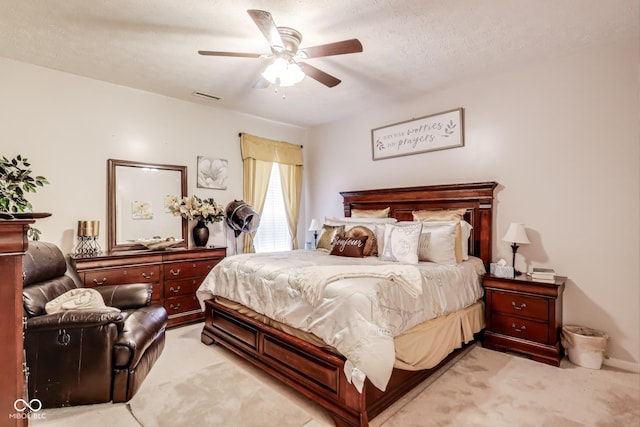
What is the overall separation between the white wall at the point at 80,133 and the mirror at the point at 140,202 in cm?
9

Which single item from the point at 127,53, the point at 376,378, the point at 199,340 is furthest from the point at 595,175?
the point at 127,53

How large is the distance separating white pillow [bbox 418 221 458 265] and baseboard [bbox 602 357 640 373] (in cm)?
151

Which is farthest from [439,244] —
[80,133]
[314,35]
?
[80,133]

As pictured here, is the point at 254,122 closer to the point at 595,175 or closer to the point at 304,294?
the point at 304,294

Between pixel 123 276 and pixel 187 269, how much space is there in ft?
2.20

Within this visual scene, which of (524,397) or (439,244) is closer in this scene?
(524,397)

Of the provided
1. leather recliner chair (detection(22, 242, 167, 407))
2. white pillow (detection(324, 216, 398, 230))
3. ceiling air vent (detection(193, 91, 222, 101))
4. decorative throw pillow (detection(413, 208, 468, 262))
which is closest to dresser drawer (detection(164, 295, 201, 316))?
leather recliner chair (detection(22, 242, 167, 407))

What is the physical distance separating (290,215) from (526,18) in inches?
155

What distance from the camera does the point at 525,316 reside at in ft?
9.61

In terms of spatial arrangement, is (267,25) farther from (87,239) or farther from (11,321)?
(87,239)

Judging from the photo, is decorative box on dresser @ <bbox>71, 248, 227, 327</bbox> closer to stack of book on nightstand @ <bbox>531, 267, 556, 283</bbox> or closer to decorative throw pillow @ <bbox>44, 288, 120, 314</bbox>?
decorative throw pillow @ <bbox>44, 288, 120, 314</bbox>

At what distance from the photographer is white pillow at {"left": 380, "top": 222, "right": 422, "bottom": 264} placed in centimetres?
303

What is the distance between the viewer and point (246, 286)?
2.83m

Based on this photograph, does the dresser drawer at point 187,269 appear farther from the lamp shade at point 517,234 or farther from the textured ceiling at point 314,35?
the lamp shade at point 517,234
